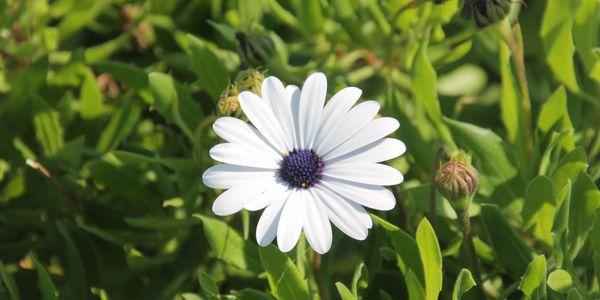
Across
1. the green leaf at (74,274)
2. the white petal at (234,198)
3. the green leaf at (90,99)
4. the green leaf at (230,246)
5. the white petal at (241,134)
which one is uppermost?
the white petal at (241,134)

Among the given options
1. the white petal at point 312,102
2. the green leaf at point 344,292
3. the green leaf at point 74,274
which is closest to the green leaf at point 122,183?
the green leaf at point 74,274

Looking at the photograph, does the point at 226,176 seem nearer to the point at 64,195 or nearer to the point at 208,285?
the point at 208,285

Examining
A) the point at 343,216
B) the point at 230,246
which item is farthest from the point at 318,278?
the point at 343,216

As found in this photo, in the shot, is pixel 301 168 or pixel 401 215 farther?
pixel 401 215

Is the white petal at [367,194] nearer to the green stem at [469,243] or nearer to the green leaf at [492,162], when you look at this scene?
the green stem at [469,243]

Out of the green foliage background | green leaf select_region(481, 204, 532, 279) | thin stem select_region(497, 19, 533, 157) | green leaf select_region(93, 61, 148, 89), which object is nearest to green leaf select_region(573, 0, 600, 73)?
the green foliage background

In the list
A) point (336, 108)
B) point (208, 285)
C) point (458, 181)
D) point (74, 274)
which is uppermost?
point (336, 108)

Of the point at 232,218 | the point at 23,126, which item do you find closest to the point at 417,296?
the point at 232,218
